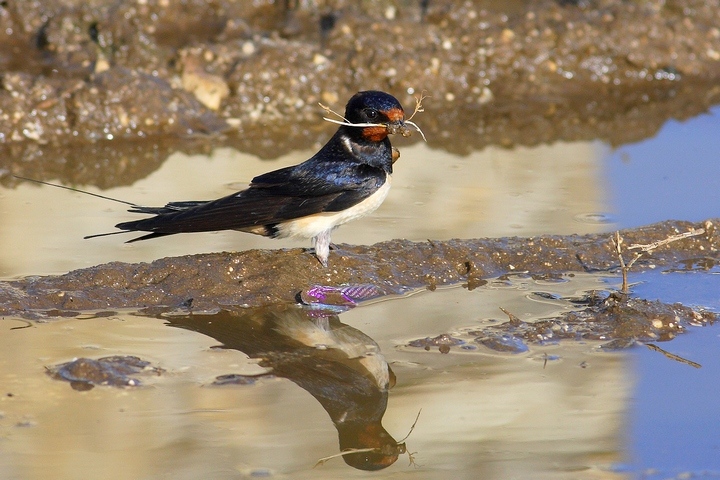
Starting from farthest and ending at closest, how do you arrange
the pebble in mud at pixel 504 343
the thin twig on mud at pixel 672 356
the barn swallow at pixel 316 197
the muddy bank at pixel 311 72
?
the muddy bank at pixel 311 72
the barn swallow at pixel 316 197
the pebble in mud at pixel 504 343
the thin twig on mud at pixel 672 356

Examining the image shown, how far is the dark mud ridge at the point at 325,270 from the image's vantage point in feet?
12.9

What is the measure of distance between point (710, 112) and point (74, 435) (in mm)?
5354

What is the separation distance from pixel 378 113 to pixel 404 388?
1320mm

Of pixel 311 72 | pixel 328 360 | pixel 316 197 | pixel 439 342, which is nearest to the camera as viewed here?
pixel 328 360

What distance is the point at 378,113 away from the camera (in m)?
4.16

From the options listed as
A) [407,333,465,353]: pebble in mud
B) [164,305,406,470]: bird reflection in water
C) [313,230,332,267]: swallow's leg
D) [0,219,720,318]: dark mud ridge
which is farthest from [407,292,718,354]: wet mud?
[313,230,332,267]: swallow's leg

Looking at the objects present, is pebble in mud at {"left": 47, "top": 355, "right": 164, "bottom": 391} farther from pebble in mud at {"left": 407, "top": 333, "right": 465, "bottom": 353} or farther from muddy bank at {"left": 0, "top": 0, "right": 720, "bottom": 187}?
muddy bank at {"left": 0, "top": 0, "right": 720, "bottom": 187}

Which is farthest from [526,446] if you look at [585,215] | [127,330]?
[585,215]

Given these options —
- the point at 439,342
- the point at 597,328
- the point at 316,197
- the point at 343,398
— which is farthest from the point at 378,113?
the point at 343,398

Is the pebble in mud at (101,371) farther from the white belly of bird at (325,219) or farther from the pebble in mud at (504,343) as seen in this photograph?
the pebble in mud at (504,343)

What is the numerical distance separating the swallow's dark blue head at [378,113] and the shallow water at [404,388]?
2.26 ft

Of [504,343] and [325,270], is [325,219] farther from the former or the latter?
[504,343]

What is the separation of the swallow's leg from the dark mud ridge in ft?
0.16

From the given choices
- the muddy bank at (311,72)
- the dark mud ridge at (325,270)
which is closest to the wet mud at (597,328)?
the dark mud ridge at (325,270)
